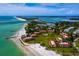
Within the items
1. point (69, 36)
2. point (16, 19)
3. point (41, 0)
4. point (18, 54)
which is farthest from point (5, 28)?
point (69, 36)

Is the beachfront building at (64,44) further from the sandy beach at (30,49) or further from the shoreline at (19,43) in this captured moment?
the shoreline at (19,43)

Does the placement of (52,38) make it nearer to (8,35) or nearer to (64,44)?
(64,44)

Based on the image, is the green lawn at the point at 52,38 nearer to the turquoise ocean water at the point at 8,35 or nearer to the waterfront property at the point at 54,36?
the waterfront property at the point at 54,36

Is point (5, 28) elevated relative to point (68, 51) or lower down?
elevated

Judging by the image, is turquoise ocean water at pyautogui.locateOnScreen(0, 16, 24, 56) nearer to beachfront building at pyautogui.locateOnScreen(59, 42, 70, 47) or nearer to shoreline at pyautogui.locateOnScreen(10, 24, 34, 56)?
shoreline at pyautogui.locateOnScreen(10, 24, 34, 56)

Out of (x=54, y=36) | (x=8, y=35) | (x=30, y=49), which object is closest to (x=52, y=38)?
(x=54, y=36)

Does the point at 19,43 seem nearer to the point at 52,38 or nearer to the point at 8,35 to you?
the point at 8,35

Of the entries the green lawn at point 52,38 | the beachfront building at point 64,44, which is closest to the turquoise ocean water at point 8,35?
the green lawn at point 52,38

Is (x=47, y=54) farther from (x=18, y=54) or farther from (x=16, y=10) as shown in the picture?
(x=16, y=10)

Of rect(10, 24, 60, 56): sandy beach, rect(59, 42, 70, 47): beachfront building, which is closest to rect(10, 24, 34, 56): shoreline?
rect(10, 24, 60, 56): sandy beach

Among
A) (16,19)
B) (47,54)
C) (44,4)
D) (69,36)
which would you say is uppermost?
(44,4)

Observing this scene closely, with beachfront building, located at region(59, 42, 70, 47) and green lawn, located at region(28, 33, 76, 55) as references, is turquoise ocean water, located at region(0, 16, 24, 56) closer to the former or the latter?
green lawn, located at region(28, 33, 76, 55)
